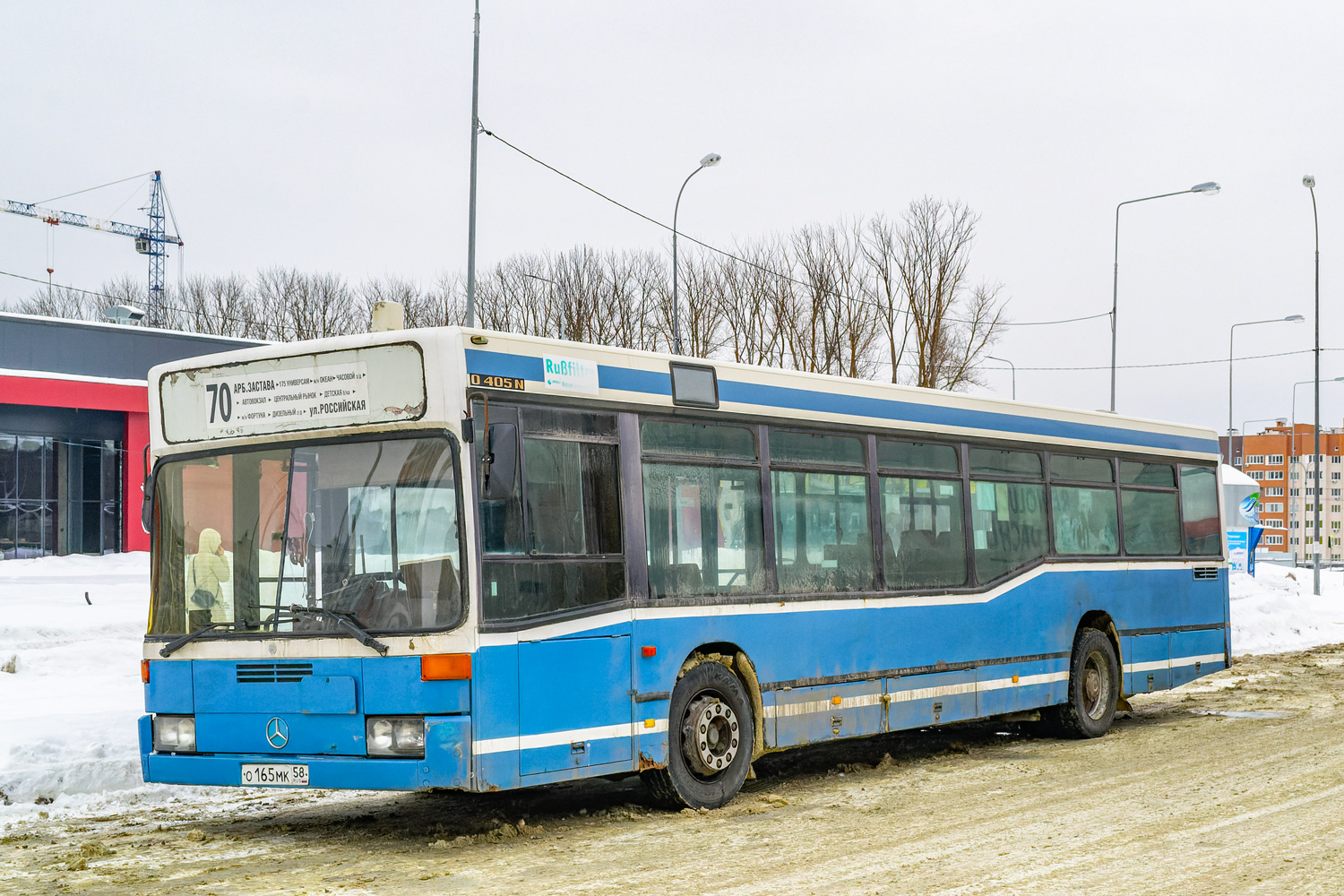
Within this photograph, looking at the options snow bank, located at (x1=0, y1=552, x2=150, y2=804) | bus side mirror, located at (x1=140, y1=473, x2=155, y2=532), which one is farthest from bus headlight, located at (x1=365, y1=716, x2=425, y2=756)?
snow bank, located at (x1=0, y1=552, x2=150, y2=804)

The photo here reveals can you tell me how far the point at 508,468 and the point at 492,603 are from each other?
28.6 inches

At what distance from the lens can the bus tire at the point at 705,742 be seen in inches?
340

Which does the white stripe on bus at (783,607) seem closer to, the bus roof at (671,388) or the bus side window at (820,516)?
the bus side window at (820,516)

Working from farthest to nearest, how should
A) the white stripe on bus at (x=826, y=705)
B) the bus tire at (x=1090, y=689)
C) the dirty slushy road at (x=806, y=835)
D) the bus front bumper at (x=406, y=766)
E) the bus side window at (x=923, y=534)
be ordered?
1. the bus tire at (x=1090, y=689)
2. the bus side window at (x=923, y=534)
3. the white stripe on bus at (x=826, y=705)
4. the bus front bumper at (x=406, y=766)
5. the dirty slushy road at (x=806, y=835)

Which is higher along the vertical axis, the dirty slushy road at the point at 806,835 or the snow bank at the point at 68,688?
the snow bank at the point at 68,688

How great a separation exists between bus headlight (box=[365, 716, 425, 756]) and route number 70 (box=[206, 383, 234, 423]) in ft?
6.79

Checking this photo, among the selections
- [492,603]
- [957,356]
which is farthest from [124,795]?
[957,356]

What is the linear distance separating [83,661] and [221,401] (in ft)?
28.4

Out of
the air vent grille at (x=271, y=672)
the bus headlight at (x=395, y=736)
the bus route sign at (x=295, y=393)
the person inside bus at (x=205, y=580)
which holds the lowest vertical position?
the bus headlight at (x=395, y=736)

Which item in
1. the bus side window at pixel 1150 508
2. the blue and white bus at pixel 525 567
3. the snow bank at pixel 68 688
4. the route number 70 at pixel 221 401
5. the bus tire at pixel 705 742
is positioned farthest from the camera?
the bus side window at pixel 1150 508

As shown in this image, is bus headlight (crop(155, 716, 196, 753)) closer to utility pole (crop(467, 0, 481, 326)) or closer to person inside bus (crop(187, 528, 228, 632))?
person inside bus (crop(187, 528, 228, 632))

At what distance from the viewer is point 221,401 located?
8.27 metres

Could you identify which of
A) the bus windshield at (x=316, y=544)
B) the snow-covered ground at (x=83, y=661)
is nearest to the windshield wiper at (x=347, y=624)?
the bus windshield at (x=316, y=544)

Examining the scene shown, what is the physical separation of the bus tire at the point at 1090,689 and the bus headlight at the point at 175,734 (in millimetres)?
7666
